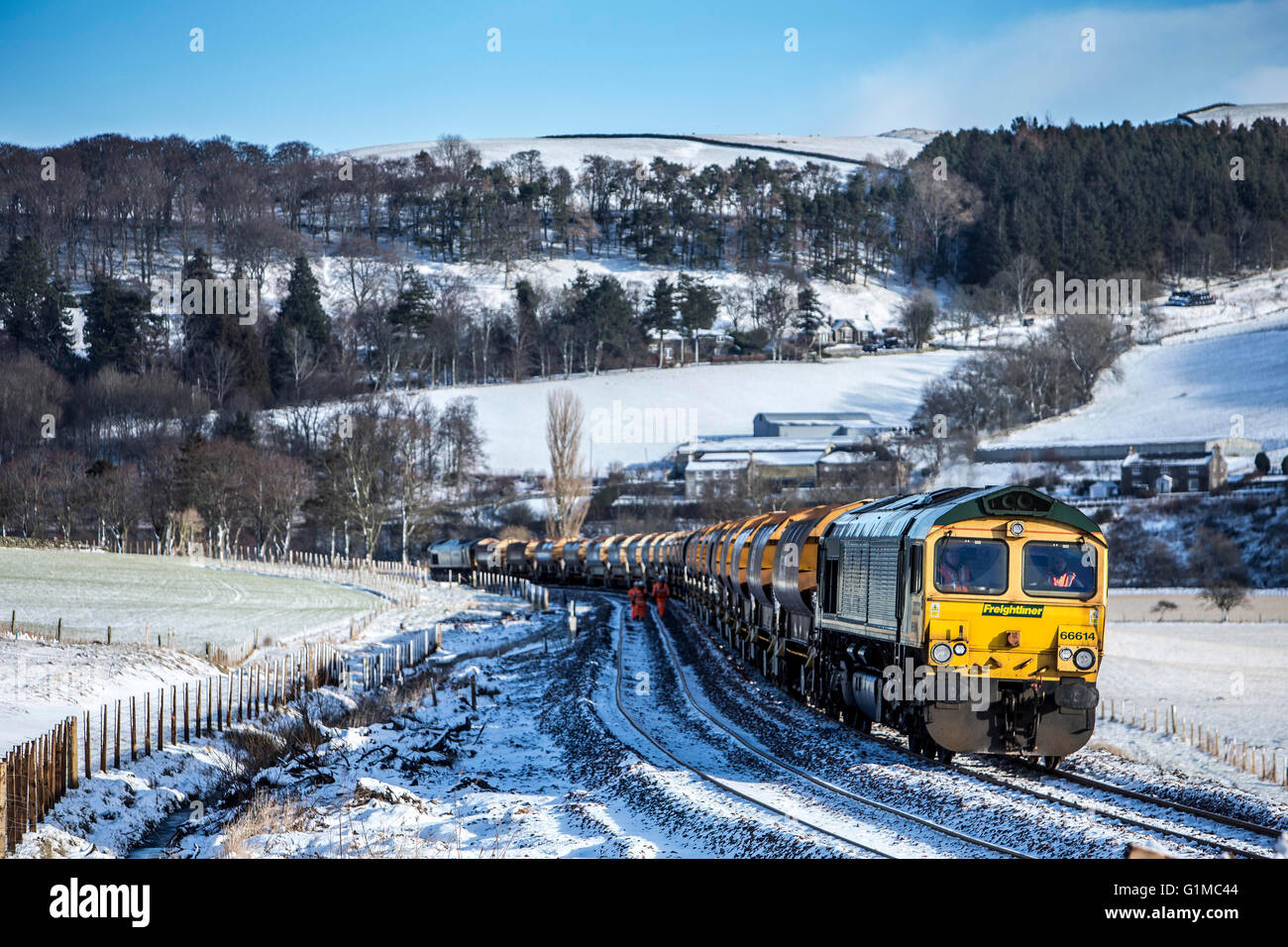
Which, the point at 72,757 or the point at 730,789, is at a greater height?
the point at 72,757

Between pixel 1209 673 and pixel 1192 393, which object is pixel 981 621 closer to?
pixel 1209 673

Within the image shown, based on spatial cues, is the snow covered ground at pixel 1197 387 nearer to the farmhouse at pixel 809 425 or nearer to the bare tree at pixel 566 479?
the farmhouse at pixel 809 425

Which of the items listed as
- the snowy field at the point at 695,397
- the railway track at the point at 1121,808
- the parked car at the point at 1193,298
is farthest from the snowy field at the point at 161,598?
the parked car at the point at 1193,298

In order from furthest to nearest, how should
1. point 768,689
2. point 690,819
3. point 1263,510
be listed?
point 1263,510, point 768,689, point 690,819

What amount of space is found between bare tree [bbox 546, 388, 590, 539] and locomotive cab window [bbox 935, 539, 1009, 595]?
8598cm

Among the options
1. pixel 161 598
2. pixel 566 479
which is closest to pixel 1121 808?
pixel 161 598

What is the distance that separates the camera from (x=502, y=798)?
52.8ft

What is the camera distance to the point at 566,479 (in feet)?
342

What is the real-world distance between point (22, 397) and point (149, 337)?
36.3 m

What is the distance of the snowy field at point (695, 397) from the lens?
441 feet

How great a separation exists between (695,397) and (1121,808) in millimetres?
140545

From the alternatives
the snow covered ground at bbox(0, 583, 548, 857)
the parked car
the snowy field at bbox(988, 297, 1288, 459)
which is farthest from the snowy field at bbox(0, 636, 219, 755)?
the parked car
